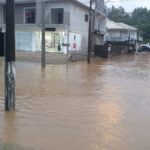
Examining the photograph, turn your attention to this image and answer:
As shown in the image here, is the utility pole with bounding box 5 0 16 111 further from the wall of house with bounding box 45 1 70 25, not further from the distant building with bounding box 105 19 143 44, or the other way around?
the distant building with bounding box 105 19 143 44

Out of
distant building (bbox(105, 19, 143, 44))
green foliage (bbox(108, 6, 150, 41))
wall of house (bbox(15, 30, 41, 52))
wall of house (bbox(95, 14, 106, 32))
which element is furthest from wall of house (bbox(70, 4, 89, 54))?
green foliage (bbox(108, 6, 150, 41))

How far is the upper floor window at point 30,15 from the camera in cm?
4241

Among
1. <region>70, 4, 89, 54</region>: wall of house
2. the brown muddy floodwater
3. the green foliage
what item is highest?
the green foliage

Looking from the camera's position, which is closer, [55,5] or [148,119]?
[148,119]

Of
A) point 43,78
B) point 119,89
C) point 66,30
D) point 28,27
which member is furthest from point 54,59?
point 119,89

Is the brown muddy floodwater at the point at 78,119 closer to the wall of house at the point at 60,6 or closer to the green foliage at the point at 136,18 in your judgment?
the wall of house at the point at 60,6

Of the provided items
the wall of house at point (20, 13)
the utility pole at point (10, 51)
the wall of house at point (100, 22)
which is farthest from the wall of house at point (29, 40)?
the utility pole at point (10, 51)

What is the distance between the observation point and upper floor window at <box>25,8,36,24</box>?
1670 inches

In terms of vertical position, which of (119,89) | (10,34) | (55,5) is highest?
(55,5)

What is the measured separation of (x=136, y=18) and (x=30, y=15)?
61592 mm

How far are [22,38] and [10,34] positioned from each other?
32.1 metres

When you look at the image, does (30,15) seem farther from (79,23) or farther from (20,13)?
(79,23)

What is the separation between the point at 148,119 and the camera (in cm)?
1025

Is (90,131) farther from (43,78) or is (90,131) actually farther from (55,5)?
(55,5)
